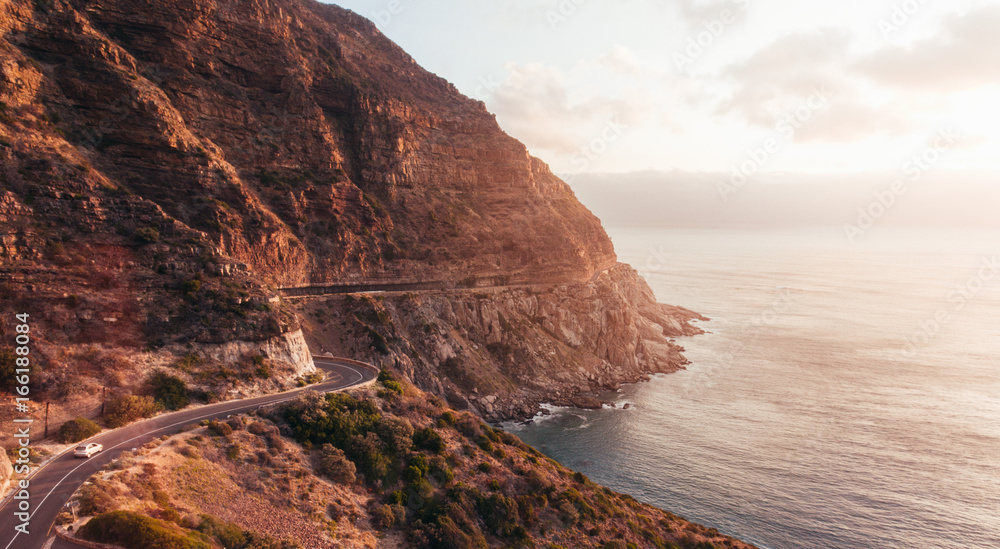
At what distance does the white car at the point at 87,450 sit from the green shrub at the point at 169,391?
793cm

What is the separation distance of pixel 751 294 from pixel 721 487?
485ft

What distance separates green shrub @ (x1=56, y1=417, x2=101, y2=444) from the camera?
31.9 m

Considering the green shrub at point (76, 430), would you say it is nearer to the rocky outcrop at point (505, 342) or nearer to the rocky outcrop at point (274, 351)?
the rocky outcrop at point (274, 351)

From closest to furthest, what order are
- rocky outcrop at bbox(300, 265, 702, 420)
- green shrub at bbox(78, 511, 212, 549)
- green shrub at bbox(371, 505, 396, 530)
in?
green shrub at bbox(78, 511, 212, 549)
green shrub at bbox(371, 505, 396, 530)
rocky outcrop at bbox(300, 265, 702, 420)

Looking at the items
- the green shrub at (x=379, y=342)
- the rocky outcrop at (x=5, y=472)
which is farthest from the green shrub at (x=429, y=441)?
the green shrub at (x=379, y=342)

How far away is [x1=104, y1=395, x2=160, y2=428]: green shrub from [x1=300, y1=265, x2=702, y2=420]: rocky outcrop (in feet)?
110

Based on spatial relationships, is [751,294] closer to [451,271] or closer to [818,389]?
[818,389]

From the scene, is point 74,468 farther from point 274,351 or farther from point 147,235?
point 147,235

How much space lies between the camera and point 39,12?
55.8m

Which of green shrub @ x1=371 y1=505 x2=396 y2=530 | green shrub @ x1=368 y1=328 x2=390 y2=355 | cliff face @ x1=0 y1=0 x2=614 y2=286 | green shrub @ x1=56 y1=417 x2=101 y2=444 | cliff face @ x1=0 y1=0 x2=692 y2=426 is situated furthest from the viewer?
green shrub @ x1=368 y1=328 x2=390 y2=355

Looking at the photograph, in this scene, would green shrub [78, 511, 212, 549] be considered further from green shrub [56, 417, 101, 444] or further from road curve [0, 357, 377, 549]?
green shrub [56, 417, 101, 444]

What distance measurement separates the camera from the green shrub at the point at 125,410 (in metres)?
34.9

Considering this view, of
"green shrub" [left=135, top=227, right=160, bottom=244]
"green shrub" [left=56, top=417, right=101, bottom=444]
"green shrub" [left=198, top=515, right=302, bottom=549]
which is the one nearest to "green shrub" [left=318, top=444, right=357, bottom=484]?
"green shrub" [left=198, top=515, right=302, bottom=549]

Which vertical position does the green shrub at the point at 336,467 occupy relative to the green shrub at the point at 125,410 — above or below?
below
